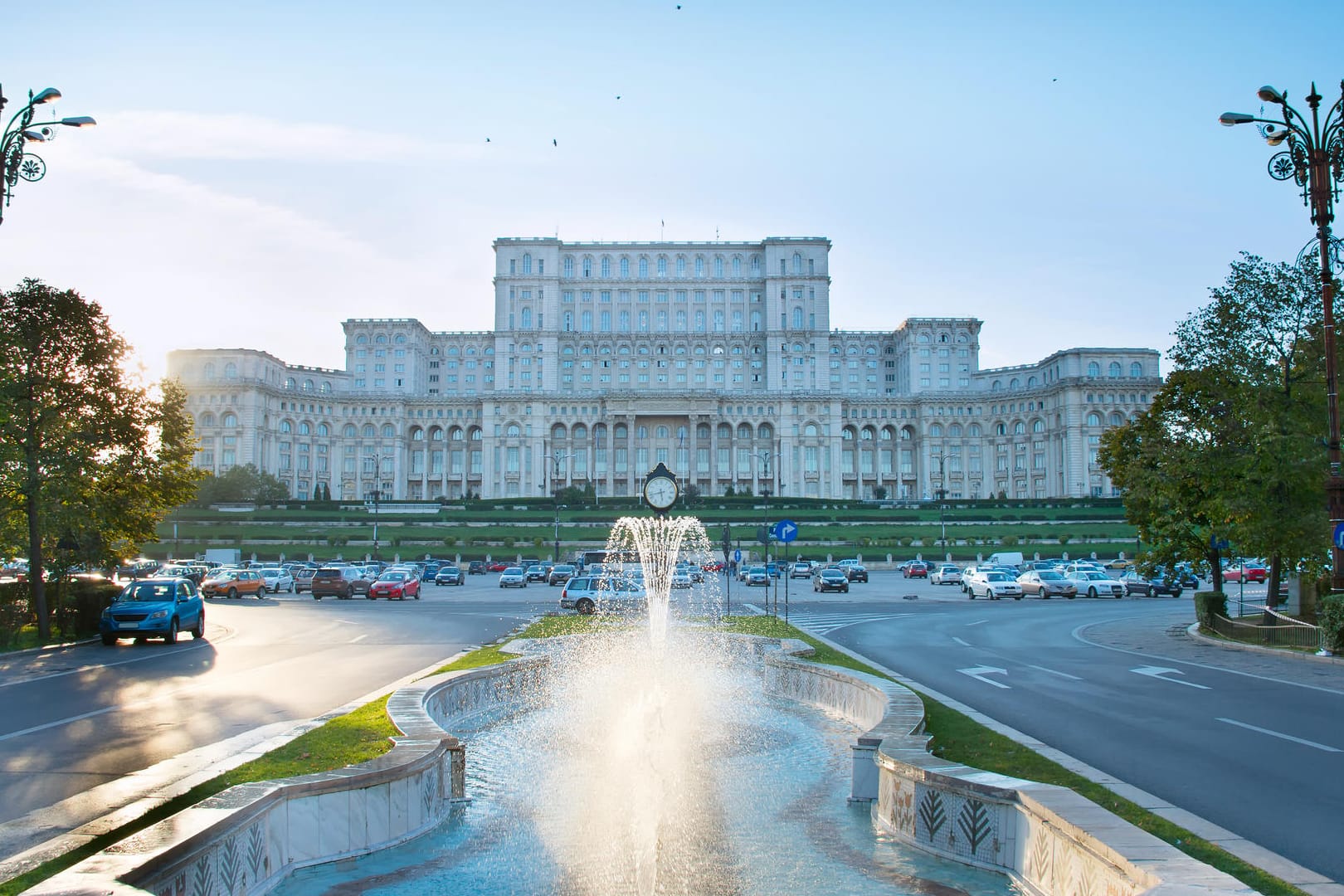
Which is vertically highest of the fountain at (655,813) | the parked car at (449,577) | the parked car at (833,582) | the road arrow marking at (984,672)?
the fountain at (655,813)

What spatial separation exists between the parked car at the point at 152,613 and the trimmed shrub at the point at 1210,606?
83.1ft

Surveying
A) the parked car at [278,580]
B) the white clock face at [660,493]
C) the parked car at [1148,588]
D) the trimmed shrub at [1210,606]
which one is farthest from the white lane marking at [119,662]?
the parked car at [1148,588]

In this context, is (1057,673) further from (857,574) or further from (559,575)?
(857,574)

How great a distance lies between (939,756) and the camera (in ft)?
32.2

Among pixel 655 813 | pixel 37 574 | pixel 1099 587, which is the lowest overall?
pixel 1099 587

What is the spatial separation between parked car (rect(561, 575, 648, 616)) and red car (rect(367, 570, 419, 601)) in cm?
1347

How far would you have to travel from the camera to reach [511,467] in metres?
Result: 136

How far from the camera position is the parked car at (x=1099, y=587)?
46.0 m

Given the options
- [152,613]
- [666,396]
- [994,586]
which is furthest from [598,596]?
[666,396]

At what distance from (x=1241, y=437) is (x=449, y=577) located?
4347 cm

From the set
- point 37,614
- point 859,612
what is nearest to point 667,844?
point 37,614

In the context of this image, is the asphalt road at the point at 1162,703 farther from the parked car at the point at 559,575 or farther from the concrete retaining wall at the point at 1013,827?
the parked car at the point at 559,575

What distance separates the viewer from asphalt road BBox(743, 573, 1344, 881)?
889 cm

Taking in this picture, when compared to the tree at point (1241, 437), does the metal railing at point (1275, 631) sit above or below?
below
